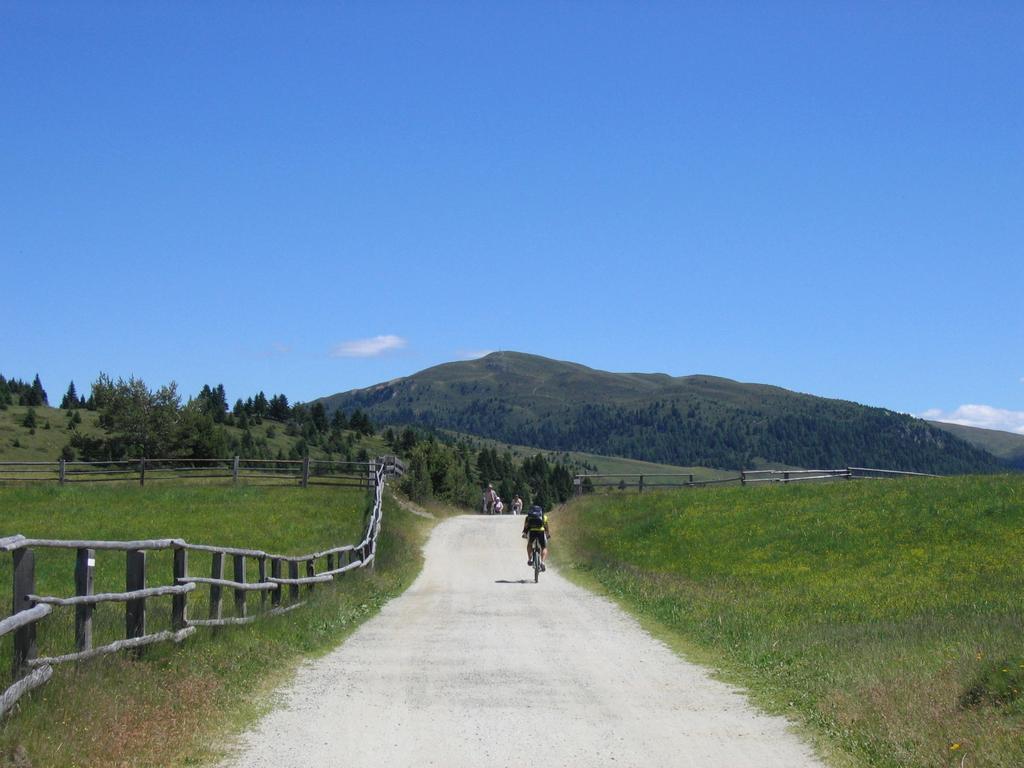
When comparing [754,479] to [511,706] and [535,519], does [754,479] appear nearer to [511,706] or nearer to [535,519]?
[535,519]

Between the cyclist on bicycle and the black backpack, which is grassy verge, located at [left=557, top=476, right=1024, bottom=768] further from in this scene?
the black backpack

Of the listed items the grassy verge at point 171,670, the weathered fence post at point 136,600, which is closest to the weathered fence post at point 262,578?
the grassy verge at point 171,670

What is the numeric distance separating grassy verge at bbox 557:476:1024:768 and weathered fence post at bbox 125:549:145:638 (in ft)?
20.0

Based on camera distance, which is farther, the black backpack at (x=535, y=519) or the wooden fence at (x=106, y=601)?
the black backpack at (x=535, y=519)

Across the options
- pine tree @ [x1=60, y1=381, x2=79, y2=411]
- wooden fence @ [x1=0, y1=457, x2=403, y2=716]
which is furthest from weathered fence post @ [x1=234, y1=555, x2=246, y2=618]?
pine tree @ [x1=60, y1=381, x2=79, y2=411]

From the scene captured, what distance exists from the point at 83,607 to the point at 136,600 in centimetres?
137

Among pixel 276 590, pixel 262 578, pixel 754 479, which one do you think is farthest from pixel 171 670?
pixel 754 479

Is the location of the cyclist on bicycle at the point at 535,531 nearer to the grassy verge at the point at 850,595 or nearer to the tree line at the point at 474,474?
the grassy verge at the point at 850,595

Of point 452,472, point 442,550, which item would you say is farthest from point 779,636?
point 452,472

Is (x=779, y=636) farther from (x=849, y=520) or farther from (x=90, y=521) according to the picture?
(x=90, y=521)

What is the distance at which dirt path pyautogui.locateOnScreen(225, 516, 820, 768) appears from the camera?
8.64 meters

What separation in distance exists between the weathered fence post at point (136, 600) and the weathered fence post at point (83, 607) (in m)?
0.90

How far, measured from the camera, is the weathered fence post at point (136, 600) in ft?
36.1

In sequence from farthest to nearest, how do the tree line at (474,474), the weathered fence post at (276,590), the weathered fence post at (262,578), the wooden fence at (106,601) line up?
the tree line at (474,474) < the weathered fence post at (276,590) < the weathered fence post at (262,578) < the wooden fence at (106,601)
